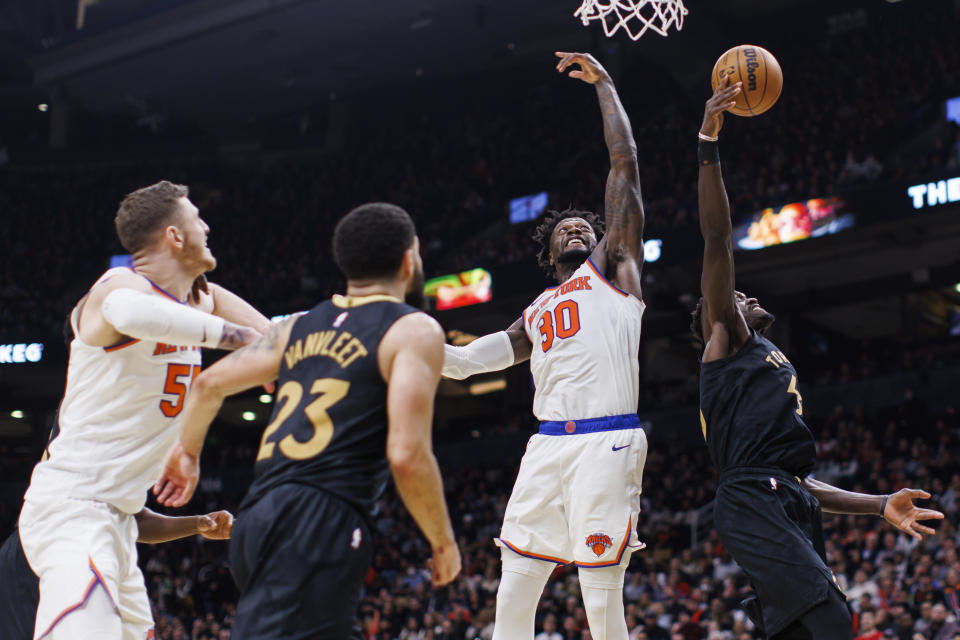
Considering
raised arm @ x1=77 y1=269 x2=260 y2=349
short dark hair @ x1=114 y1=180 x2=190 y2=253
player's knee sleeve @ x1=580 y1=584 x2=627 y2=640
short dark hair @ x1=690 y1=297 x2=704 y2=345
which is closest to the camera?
raised arm @ x1=77 y1=269 x2=260 y2=349

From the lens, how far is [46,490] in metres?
4.01

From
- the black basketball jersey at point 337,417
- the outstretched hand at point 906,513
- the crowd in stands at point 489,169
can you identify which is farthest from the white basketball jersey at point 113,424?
the crowd in stands at point 489,169

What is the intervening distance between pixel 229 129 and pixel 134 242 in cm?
2938

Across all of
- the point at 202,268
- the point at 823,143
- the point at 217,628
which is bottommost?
the point at 217,628

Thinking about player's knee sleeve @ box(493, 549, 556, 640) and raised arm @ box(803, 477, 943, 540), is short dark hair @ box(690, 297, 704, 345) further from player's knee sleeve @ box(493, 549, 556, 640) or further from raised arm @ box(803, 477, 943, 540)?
player's knee sleeve @ box(493, 549, 556, 640)

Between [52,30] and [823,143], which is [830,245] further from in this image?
[52,30]

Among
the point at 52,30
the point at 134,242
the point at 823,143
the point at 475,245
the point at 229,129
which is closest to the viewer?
the point at 134,242

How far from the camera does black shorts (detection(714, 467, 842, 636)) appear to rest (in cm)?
481

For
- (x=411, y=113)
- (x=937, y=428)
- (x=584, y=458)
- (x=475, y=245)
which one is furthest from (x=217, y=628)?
(x=411, y=113)

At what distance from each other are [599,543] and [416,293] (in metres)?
2.01

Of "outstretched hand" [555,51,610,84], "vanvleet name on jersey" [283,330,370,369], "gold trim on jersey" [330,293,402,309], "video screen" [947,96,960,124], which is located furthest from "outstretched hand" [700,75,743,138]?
"video screen" [947,96,960,124]

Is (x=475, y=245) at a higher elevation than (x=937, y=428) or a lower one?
higher

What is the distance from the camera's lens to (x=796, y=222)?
61.2ft

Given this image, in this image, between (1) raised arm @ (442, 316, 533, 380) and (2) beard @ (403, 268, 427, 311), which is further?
(1) raised arm @ (442, 316, 533, 380)
